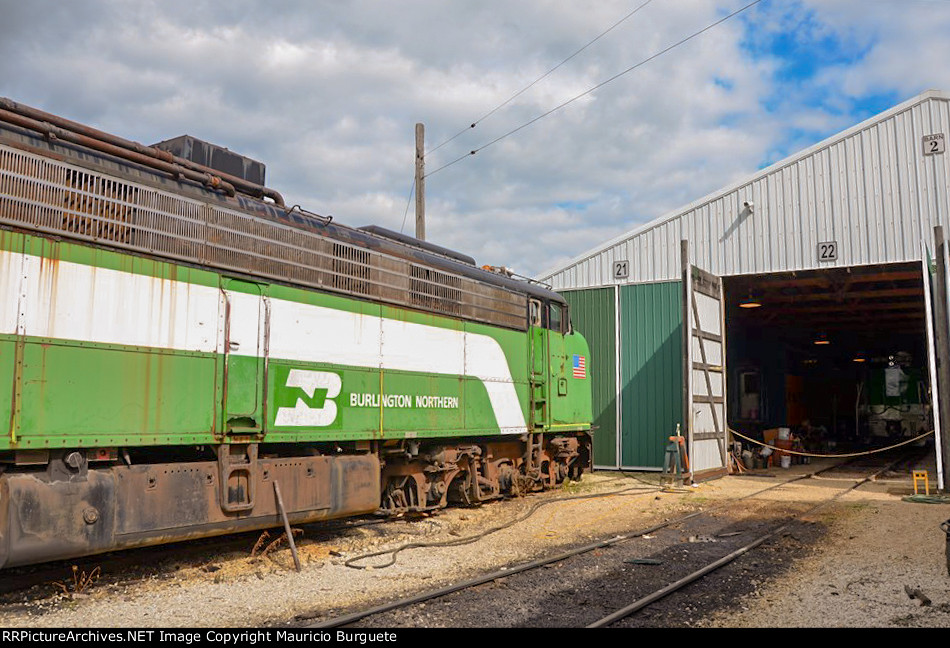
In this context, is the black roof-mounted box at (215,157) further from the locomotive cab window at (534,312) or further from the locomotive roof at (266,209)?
the locomotive cab window at (534,312)

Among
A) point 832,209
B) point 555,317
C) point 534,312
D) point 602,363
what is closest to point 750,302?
point 832,209

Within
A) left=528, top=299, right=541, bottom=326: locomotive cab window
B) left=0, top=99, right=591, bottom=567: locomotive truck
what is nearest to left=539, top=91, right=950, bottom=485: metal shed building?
left=528, top=299, right=541, bottom=326: locomotive cab window

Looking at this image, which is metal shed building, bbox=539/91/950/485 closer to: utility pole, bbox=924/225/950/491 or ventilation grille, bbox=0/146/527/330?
utility pole, bbox=924/225/950/491

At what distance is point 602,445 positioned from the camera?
18.7 meters

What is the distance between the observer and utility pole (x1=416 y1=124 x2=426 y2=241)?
615 inches

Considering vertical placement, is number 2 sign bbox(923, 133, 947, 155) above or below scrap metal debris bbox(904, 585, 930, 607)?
above

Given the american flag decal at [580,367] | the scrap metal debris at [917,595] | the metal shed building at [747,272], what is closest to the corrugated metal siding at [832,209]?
the metal shed building at [747,272]

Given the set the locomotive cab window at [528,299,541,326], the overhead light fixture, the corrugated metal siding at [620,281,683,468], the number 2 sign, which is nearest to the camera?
the locomotive cab window at [528,299,541,326]

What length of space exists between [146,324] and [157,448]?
129cm

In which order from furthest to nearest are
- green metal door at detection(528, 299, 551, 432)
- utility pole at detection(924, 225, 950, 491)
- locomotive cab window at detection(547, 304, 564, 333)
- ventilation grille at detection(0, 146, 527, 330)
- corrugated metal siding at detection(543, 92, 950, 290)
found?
corrugated metal siding at detection(543, 92, 950, 290), utility pole at detection(924, 225, 950, 491), locomotive cab window at detection(547, 304, 564, 333), green metal door at detection(528, 299, 551, 432), ventilation grille at detection(0, 146, 527, 330)

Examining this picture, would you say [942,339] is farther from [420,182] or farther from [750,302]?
[420,182]

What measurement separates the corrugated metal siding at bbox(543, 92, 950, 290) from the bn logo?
12.0 m

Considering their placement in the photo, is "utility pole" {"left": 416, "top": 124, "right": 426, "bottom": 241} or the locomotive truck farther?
"utility pole" {"left": 416, "top": 124, "right": 426, "bottom": 241}

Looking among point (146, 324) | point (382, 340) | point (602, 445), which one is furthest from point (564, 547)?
point (602, 445)
